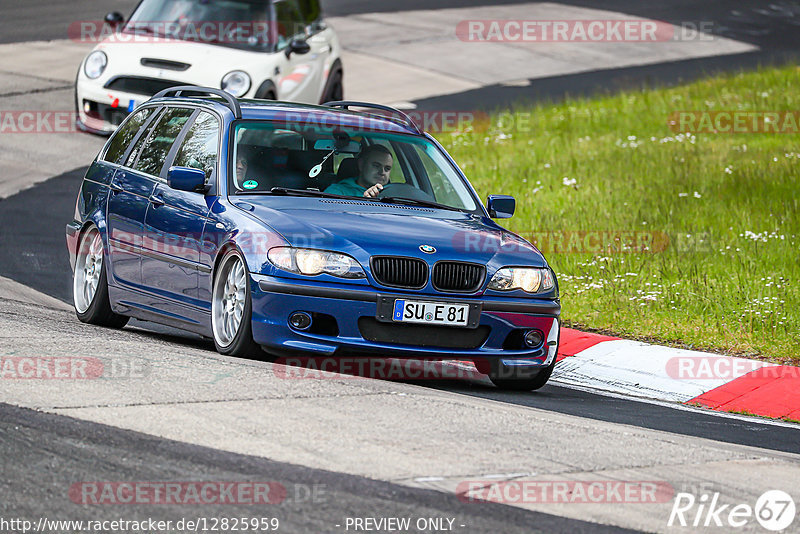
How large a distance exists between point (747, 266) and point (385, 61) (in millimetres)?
13745

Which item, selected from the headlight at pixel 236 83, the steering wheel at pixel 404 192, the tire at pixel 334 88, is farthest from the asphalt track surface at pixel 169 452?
the tire at pixel 334 88

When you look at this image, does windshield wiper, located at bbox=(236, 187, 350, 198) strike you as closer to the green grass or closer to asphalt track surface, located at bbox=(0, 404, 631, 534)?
asphalt track surface, located at bbox=(0, 404, 631, 534)

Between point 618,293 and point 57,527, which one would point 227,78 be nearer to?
point 618,293

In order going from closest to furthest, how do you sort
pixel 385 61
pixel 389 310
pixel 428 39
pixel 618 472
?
pixel 618 472
pixel 389 310
pixel 385 61
pixel 428 39

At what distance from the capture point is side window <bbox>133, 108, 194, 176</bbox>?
9555mm

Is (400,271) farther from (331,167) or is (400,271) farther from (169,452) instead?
(169,452)

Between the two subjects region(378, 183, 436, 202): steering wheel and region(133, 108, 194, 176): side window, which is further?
region(133, 108, 194, 176): side window

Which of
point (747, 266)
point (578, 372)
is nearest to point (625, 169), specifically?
point (747, 266)

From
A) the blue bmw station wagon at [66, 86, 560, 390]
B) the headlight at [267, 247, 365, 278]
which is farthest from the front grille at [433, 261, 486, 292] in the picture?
the headlight at [267, 247, 365, 278]

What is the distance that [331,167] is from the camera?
9008mm

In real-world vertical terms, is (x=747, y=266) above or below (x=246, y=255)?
below

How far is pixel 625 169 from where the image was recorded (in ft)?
55.3

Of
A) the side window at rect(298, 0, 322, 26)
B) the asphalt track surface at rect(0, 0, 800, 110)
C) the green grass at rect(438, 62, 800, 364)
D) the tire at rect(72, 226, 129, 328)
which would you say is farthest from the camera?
the asphalt track surface at rect(0, 0, 800, 110)

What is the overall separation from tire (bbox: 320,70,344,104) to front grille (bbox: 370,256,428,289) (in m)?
11.1
